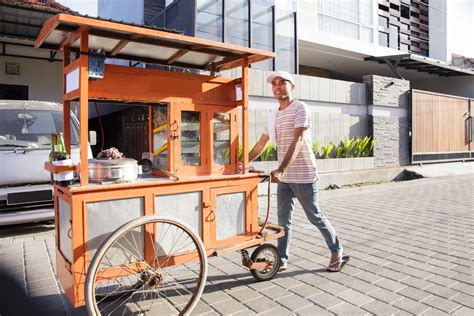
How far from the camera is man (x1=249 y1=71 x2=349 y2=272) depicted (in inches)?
143

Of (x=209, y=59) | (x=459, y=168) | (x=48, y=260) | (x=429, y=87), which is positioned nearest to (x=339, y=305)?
(x=209, y=59)

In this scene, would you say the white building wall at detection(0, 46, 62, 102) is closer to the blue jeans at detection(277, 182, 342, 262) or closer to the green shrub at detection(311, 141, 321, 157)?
the green shrub at detection(311, 141, 321, 157)

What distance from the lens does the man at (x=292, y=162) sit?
11.9 feet

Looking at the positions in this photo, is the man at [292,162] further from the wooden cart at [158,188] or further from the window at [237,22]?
the window at [237,22]

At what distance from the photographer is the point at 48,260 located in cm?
450

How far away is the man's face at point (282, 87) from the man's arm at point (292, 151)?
391 mm

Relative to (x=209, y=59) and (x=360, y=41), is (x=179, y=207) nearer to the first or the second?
(x=209, y=59)

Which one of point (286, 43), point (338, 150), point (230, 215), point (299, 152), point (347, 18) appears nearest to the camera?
point (230, 215)

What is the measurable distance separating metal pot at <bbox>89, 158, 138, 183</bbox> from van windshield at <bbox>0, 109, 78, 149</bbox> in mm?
3319

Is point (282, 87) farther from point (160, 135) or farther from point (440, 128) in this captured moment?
point (440, 128)

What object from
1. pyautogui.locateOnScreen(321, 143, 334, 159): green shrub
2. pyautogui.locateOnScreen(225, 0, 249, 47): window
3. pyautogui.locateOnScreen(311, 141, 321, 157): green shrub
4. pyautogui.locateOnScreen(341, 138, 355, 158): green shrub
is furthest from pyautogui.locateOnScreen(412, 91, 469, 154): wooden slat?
pyautogui.locateOnScreen(225, 0, 249, 47): window

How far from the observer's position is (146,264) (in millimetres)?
2896

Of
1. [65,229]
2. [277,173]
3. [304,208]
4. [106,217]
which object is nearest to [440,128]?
[304,208]

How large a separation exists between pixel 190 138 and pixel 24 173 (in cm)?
314
